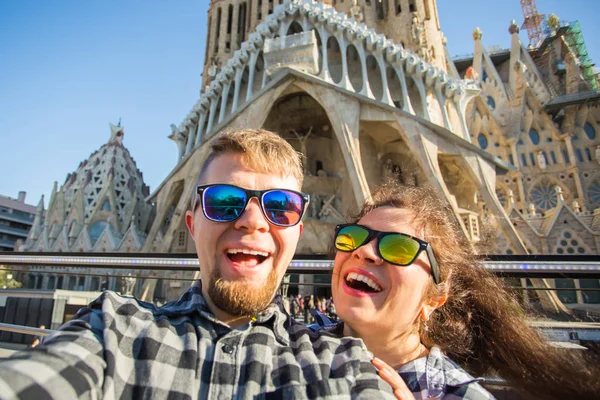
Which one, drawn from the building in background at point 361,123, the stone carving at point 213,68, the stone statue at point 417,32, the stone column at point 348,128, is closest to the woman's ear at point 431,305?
the building in background at point 361,123

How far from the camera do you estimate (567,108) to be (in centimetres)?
2438

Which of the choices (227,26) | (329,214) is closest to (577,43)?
(227,26)

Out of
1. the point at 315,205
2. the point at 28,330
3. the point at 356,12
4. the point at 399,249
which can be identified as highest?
the point at 356,12

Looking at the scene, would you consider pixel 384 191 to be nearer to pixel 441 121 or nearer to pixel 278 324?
pixel 278 324

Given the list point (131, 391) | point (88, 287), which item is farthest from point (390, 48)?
point (88, 287)

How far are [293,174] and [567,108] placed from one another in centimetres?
3038

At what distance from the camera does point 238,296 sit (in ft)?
3.43

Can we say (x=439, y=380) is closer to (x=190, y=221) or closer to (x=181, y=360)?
(x=181, y=360)

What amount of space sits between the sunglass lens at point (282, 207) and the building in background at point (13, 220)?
50.8m

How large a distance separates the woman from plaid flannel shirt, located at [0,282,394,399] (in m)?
0.22

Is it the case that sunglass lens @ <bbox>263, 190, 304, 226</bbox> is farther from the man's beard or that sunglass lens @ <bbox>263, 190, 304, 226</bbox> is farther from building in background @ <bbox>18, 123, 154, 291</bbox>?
building in background @ <bbox>18, 123, 154, 291</bbox>

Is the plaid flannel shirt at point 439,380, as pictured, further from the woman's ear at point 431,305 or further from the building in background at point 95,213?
the building in background at point 95,213

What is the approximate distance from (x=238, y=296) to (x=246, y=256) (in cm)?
14

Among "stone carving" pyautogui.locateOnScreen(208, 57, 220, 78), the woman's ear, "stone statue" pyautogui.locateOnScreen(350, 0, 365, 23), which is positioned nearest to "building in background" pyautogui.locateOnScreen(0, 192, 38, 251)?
"stone carving" pyautogui.locateOnScreen(208, 57, 220, 78)
